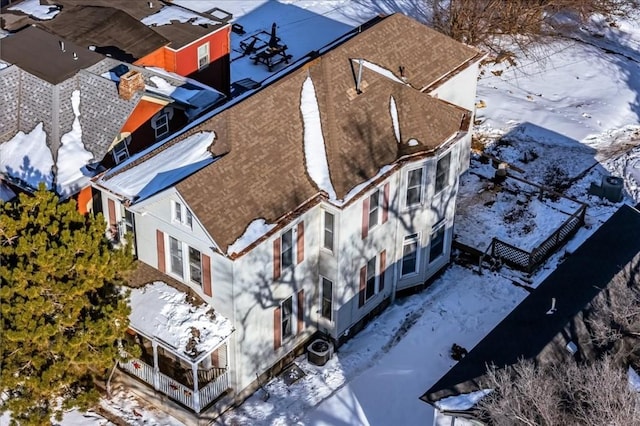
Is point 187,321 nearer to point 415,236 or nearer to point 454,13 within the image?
point 415,236

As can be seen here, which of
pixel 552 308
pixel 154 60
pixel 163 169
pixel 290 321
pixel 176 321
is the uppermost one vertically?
pixel 163 169

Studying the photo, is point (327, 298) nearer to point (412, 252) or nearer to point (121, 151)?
point (412, 252)

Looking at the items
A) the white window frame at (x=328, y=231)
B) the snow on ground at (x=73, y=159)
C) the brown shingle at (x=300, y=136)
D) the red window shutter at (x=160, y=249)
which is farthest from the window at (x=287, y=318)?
the snow on ground at (x=73, y=159)

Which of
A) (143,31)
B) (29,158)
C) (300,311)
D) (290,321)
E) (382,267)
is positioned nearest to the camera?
(290,321)

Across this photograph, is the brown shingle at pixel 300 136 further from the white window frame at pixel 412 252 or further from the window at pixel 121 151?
the window at pixel 121 151

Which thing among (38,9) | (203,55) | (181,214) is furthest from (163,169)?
(38,9)

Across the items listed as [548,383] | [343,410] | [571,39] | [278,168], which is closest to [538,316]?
[548,383]
